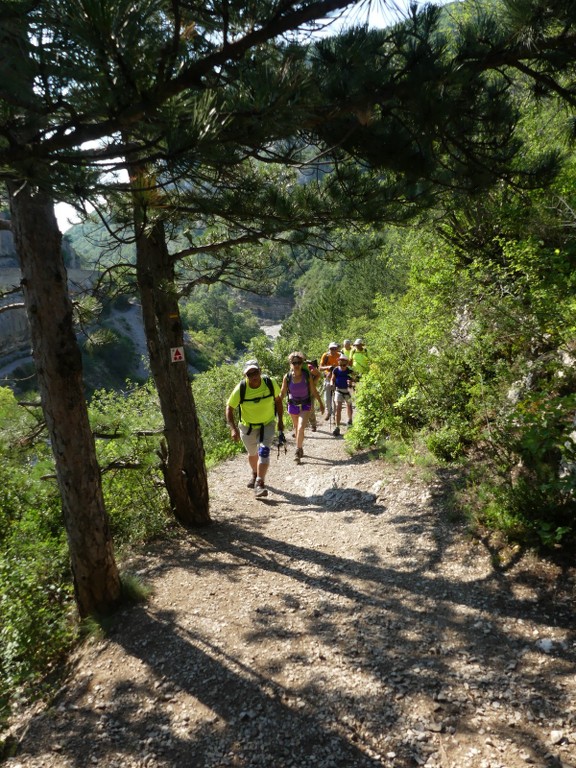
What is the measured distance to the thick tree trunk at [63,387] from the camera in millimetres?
3559

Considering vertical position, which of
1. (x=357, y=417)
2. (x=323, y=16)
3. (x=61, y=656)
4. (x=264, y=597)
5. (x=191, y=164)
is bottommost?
(x=61, y=656)

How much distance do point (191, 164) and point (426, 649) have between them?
3.31m

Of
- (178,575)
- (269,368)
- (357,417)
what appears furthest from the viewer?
(269,368)

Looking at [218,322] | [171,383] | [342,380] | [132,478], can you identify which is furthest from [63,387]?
[218,322]

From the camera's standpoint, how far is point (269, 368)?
2009 centimetres

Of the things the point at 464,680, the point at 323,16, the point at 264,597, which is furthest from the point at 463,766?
the point at 323,16

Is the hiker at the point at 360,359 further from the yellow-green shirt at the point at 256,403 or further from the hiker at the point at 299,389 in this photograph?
the yellow-green shirt at the point at 256,403

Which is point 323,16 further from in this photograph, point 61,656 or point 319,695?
point 61,656

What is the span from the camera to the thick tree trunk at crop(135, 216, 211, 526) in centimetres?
514

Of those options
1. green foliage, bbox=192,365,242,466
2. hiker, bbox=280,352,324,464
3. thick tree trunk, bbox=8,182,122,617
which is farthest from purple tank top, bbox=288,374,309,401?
green foliage, bbox=192,365,242,466

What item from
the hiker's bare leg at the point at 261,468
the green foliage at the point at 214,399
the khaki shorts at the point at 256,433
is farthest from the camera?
the green foliage at the point at 214,399

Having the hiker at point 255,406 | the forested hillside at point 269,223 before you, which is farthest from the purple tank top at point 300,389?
the hiker at point 255,406

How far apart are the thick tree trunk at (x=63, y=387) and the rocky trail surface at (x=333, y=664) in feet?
2.13

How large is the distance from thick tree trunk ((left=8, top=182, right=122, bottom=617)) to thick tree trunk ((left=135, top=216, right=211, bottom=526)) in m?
1.35
